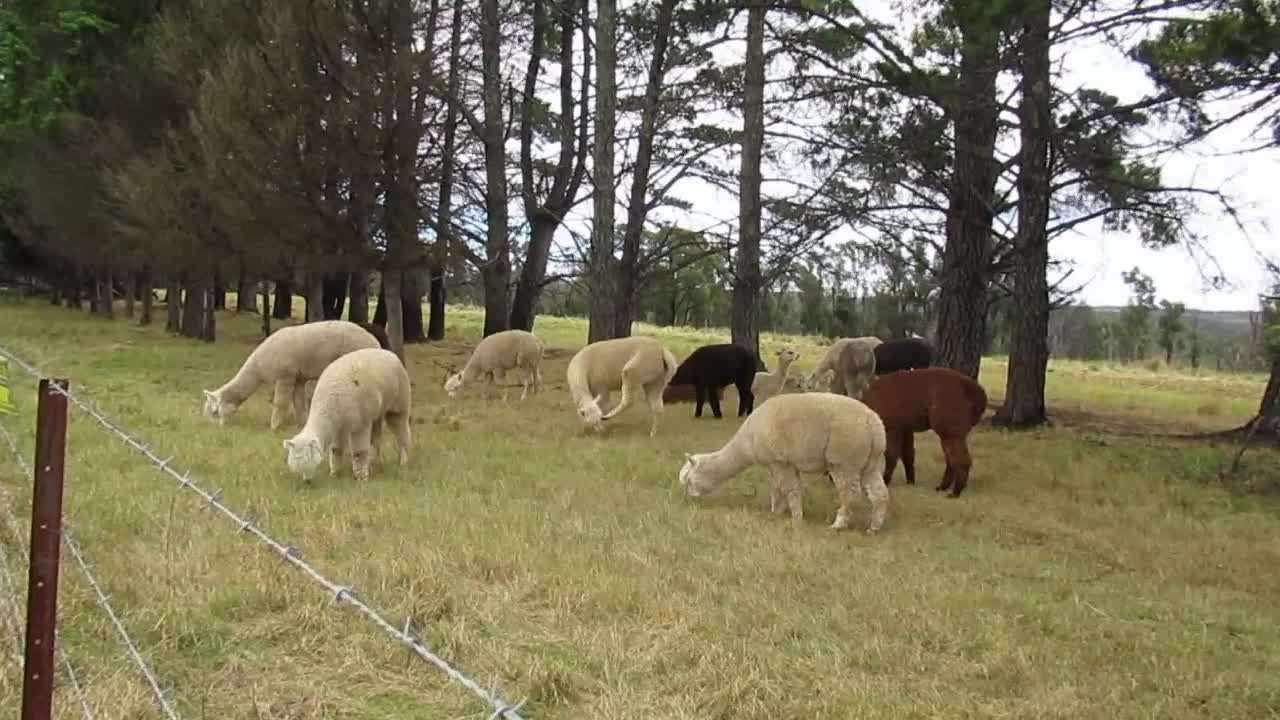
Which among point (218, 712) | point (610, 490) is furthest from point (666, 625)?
point (610, 490)

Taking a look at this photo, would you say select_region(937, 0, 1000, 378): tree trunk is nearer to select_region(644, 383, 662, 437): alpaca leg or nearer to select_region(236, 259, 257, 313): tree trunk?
select_region(644, 383, 662, 437): alpaca leg

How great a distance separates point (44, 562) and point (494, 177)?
21.2m

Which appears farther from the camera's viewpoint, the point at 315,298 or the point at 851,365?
the point at 315,298

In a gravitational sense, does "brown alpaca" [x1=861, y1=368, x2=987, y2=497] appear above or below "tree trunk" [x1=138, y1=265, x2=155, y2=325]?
below

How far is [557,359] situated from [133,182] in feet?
35.7

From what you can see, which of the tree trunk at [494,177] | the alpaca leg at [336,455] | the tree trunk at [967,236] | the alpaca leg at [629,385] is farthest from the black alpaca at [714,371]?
the tree trunk at [494,177]

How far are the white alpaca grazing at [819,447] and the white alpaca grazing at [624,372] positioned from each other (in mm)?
4550

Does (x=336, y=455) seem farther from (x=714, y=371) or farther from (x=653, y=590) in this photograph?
(x=714, y=371)

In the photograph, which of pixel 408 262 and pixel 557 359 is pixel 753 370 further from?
pixel 557 359

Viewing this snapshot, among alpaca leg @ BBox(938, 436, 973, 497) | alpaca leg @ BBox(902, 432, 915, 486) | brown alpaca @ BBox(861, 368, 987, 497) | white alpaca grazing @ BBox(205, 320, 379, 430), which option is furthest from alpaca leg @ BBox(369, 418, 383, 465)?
alpaca leg @ BBox(938, 436, 973, 497)

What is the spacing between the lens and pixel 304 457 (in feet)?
29.1

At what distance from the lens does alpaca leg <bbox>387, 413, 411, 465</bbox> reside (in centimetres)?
1060

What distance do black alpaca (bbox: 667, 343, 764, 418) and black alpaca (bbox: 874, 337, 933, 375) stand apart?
118 inches

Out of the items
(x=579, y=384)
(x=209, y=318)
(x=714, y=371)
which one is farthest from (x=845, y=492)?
(x=209, y=318)
